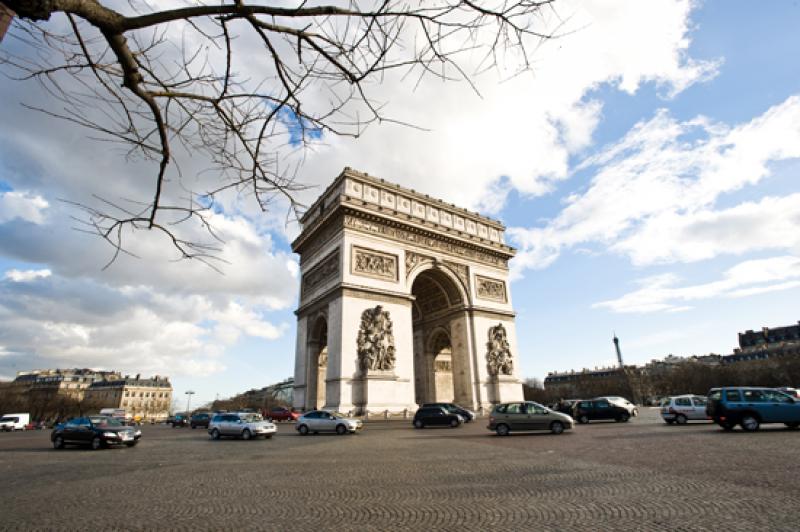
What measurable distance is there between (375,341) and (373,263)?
4.77 meters

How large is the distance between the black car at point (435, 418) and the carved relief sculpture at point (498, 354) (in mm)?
8445

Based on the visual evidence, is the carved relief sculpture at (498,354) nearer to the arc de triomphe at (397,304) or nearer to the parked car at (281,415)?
the arc de triomphe at (397,304)

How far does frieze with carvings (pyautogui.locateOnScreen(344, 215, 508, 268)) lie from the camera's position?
81.5 ft

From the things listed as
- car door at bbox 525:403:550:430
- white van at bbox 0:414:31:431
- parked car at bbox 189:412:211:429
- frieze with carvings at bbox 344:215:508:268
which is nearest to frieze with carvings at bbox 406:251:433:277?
frieze with carvings at bbox 344:215:508:268

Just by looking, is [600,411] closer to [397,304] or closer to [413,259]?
[397,304]

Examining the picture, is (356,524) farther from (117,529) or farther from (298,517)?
(117,529)

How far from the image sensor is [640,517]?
434 centimetres

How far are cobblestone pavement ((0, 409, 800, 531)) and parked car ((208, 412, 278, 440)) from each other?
263 inches

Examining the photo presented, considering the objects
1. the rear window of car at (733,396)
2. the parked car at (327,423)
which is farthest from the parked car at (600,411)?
the parked car at (327,423)

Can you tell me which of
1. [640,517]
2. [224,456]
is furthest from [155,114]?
[224,456]

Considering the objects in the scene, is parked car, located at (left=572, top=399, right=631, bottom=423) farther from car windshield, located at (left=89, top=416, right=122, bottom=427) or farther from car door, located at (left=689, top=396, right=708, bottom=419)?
car windshield, located at (left=89, top=416, right=122, bottom=427)

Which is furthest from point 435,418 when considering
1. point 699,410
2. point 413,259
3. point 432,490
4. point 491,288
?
point 432,490

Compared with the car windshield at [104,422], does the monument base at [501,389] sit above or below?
above

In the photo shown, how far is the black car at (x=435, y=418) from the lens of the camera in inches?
747
